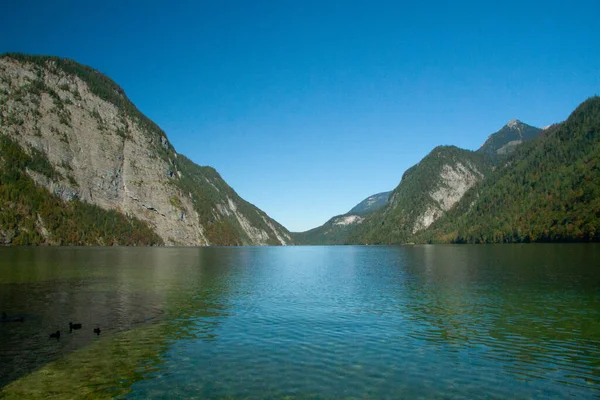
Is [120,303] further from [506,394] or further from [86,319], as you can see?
[506,394]

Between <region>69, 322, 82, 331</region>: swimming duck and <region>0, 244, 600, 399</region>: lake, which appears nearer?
<region>0, 244, 600, 399</region>: lake

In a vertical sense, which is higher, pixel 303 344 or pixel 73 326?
pixel 73 326

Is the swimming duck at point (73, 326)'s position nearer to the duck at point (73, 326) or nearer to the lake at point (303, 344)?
the duck at point (73, 326)

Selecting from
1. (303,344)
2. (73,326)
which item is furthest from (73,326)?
(303,344)

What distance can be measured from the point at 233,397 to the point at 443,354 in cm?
1317

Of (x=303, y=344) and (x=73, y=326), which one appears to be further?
(x=73, y=326)

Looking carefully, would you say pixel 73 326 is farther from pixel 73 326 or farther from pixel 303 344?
pixel 303 344

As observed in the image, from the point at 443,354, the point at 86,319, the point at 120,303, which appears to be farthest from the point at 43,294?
the point at 443,354

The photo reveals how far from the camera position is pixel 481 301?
4091 cm

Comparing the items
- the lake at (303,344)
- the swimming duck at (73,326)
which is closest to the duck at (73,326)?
the swimming duck at (73,326)

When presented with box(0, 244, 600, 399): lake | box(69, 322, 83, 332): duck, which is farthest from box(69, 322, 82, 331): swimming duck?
box(0, 244, 600, 399): lake

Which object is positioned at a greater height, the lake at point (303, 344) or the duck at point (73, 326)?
the duck at point (73, 326)

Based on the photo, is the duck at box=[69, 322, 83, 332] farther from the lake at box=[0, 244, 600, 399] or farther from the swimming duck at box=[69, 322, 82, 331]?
the lake at box=[0, 244, 600, 399]

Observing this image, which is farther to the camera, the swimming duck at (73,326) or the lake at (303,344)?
the swimming duck at (73,326)
